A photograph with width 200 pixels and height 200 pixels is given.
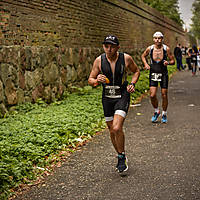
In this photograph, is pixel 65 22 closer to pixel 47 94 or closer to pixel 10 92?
pixel 47 94

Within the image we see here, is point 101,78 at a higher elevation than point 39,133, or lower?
higher

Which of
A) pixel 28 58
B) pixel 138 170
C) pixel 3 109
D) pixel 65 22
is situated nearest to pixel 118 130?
pixel 138 170

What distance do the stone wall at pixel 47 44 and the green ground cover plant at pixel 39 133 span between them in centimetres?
55

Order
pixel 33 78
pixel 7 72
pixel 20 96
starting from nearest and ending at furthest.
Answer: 1. pixel 7 72
2. pixel 20 96
3. pixel 33 78

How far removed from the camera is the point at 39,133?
22.0ft

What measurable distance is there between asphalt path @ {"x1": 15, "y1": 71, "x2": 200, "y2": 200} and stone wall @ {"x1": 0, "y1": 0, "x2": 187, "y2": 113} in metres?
2.75

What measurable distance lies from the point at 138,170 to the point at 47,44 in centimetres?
649

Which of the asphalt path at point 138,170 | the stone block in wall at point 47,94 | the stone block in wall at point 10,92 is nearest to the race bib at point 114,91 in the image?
the asphalt path at point 138,170

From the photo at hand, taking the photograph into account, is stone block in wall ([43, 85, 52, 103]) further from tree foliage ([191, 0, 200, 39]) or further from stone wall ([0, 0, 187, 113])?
tree foliage ([191, 0, 200, 39])

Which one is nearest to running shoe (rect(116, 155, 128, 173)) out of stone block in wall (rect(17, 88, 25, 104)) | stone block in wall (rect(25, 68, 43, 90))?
stone block in wall (rect(17, 88, 25, 104))

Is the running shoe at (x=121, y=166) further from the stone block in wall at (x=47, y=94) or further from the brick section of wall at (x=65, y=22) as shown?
the stone block in wall at (x=47, y=94)

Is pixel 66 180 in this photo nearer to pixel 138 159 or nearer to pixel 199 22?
pixel 138 159

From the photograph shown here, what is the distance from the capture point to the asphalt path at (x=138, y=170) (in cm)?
438

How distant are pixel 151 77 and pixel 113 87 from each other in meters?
3.46
